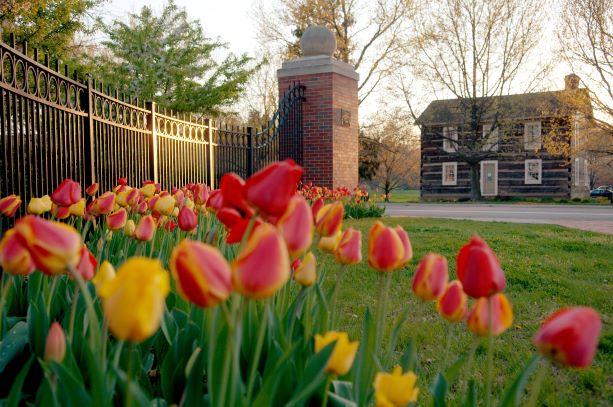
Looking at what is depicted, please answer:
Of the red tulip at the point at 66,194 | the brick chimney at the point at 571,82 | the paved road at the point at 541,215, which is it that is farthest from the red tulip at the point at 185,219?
the brick chimney at the point at 571,82

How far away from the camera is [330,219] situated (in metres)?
1.12

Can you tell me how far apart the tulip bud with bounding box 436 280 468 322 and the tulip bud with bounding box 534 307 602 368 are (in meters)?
0.30

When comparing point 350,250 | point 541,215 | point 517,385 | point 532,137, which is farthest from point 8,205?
point 532,137

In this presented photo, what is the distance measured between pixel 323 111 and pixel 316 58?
1063 millimetres

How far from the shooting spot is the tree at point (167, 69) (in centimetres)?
1588

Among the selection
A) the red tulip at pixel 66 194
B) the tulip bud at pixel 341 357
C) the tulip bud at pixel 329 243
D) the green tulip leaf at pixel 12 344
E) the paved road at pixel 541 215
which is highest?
the red tulip at pixel 66 194

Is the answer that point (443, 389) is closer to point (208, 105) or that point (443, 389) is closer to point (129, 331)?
point (129, 331)

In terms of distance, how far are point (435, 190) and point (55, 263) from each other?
30905 millimetres

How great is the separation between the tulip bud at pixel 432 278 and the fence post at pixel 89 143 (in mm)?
3967

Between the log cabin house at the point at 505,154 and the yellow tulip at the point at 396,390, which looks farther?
the log cabin house at the point at 505,154

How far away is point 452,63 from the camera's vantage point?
2342cm

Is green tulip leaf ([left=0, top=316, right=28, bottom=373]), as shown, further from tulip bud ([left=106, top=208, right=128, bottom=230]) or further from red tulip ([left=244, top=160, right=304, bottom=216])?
red tulip ([left=244, top=160, right=304, bottom=216])

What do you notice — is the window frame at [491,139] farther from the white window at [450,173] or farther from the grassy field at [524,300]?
the grassy field at [524,300]

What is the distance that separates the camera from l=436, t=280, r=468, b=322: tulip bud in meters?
1.06
